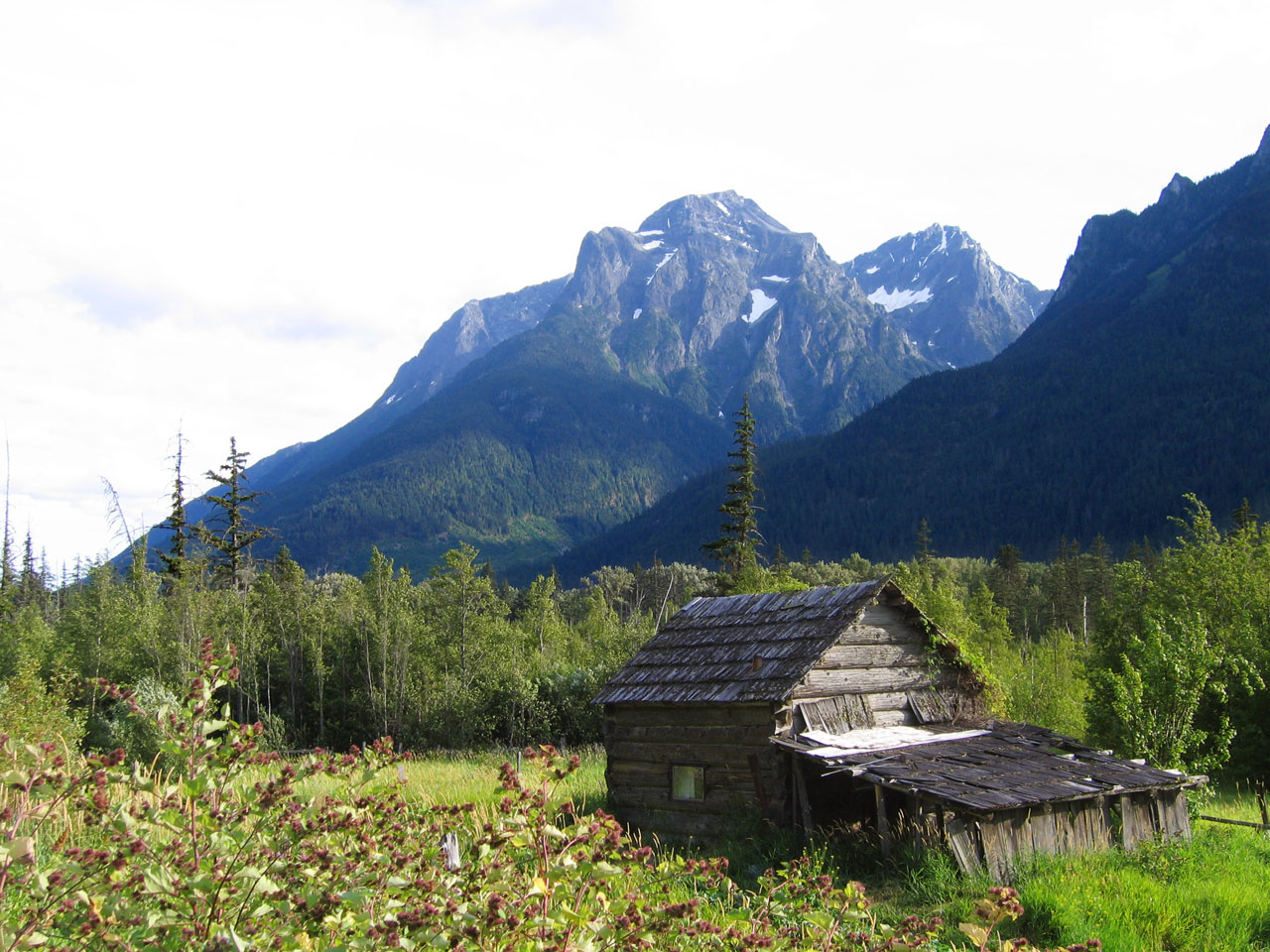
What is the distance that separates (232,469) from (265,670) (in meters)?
11.9

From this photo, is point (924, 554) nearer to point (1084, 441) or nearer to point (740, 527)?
point (740, 527)

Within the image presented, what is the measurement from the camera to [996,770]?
44.8 ft

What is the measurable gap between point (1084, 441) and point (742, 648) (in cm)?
16400

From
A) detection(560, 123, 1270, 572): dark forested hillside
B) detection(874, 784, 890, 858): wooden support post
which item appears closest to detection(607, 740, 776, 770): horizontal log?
detection(874, 784, 890, 858): wooden support post

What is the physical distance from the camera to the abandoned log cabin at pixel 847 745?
13.0 meters

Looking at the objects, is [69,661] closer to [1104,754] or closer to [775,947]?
[1104,754]

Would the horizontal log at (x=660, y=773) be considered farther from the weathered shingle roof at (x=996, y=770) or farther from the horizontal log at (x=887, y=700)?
the horizontal log at (x=887, y=700)

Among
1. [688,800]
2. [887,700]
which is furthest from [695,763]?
[887,700]

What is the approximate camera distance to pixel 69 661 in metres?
34.1

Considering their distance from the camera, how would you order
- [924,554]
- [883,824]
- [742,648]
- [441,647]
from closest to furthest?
[883,824]
[742,648]
[441,647]
[924,554]

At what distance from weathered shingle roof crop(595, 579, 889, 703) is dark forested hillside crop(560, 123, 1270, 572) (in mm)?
127682

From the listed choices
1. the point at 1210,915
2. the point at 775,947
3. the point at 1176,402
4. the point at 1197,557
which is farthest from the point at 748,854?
the point at 1176,402

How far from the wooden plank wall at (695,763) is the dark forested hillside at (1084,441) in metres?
130

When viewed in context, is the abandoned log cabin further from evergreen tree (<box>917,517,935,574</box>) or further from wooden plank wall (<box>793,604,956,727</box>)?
evergreen tree (<box>917,517,935,574</box>)
